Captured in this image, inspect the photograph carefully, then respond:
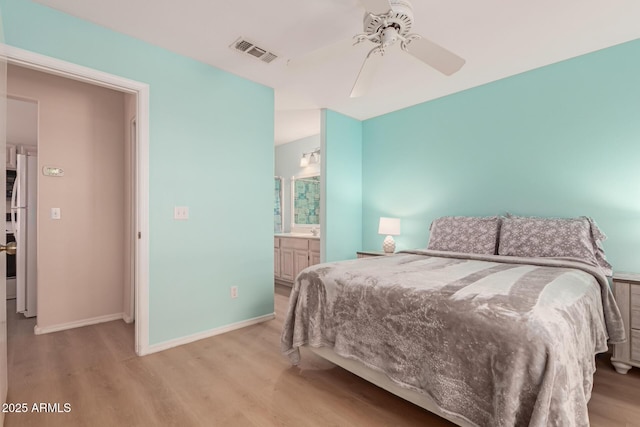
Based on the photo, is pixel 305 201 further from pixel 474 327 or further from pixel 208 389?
pixel 474 327

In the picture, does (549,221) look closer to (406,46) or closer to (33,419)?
(406,46)

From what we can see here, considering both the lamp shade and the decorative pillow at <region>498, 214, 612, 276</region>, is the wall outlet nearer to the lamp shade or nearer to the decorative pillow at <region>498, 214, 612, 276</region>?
the lamp shade

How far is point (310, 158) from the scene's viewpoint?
5.25 metres

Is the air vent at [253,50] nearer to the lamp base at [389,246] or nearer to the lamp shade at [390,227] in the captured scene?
the lamp shade at [390,227]

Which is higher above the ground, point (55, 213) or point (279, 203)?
point (279, 203)

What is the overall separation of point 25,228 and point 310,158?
12.0ft

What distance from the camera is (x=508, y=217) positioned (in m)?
2.95

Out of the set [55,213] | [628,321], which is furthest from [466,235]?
[55,213]

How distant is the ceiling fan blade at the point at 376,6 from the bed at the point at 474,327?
1464 mm

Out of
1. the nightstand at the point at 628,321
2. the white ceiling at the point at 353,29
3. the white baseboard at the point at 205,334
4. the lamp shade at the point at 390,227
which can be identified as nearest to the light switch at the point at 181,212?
the white baseboard at the point at 205,334

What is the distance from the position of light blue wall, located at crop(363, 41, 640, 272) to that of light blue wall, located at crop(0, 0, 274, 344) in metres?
1.77

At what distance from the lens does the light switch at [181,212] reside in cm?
265

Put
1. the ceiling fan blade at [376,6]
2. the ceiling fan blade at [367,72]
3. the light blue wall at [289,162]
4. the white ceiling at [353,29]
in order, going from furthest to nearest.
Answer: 1. the light blue wall at [289,162]
2. the white ceiling at [353,29]
3. the ceiling fan blade at [367,72]
4. the ceiling fan blade at [376,6]

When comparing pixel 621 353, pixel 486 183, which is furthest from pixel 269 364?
pixel 486 183
